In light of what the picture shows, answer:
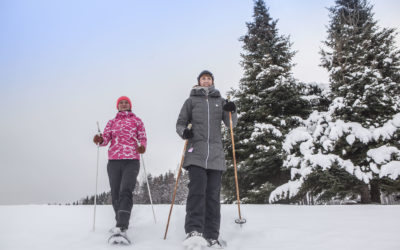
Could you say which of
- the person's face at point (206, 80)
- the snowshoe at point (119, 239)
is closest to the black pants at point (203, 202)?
the snowshoe at point (119, 239)

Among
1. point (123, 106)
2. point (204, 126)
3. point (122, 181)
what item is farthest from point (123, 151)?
point (204, 126)

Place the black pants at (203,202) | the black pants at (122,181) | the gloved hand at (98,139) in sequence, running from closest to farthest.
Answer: the black pants at (203,202) < the black pants at (122,181) < the gloved hand at (98,139)

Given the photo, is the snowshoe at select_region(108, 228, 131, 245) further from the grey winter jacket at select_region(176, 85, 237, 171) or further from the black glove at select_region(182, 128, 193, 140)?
the black glove at select_region(182, 128, 193, 140)

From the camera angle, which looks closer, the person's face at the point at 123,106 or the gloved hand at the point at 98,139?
the gloved hand at the point at 98,139

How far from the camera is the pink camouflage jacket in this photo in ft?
12.6

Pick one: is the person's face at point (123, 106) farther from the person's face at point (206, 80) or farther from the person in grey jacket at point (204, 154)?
the person's face at point (206, 80)

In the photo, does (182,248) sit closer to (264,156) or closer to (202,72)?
(202,72)

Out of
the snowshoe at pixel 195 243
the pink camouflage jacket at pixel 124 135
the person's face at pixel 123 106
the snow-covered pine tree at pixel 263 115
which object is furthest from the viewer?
the snow-covered pine tree at pixel 263 115

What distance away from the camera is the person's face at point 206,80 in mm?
3689

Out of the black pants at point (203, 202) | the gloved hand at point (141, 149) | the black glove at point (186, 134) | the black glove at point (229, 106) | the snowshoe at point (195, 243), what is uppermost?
the black glove at point (229, 106)

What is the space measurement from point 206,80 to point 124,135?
4.82ft

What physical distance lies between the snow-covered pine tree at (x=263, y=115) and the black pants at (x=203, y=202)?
5315 mm

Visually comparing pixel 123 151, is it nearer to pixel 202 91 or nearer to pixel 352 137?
pixel 202 91

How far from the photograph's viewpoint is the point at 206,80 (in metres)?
3.70
